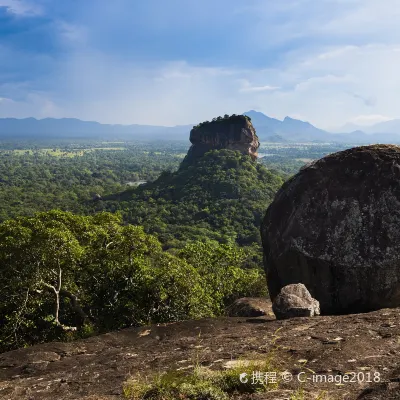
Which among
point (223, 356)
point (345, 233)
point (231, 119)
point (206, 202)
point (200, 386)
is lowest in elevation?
point (206, 202)

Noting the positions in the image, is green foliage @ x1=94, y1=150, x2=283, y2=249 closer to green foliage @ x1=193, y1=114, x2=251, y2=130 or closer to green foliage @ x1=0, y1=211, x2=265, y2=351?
green foliage @ x1=193, y1=114, x2=251, y2=130

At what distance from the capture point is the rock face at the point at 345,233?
9.49 metres

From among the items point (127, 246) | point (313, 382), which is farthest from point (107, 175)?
point (313, 382)

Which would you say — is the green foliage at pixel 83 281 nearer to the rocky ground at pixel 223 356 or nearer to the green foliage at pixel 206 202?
the rocky ground at pixel 223 356

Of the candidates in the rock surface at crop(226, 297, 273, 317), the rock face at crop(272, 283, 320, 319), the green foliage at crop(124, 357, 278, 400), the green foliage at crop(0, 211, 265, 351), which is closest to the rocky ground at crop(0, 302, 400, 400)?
the green foliage at crop(124, 357, 278, 400)

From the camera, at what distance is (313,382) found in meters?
4.58

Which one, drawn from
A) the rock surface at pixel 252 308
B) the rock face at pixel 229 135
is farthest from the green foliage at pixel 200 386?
the rock face at pixel 229 135

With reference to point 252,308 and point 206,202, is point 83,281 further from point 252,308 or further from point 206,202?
point 206,202

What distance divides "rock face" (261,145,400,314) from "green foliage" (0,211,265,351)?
4621mm

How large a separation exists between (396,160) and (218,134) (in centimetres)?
8402

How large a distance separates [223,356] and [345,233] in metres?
5.87

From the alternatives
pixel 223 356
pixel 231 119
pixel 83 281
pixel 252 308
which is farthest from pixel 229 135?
pixel 223 356

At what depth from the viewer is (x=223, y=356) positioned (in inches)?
235

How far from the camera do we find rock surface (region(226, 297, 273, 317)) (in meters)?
11.5
